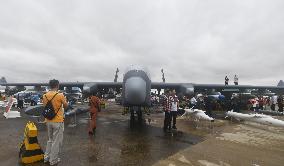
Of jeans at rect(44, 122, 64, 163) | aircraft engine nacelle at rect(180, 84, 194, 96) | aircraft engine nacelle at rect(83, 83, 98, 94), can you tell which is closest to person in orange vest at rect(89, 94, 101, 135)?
jeans at rect(44, 122, 64, 163)

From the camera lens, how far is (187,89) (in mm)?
21984

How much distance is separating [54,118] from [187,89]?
15.9 meters

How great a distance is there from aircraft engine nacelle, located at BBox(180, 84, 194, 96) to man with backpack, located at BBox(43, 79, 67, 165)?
15.4 meters

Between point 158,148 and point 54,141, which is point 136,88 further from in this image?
point 54,141

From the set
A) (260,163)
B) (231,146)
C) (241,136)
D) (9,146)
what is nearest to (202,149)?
(231,146)

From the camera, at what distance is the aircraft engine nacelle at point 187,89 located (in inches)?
853

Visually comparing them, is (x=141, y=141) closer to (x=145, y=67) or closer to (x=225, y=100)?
(x=145, y=67)

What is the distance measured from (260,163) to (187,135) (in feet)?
15.9

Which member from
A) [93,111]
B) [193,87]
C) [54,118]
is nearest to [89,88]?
[193,87]

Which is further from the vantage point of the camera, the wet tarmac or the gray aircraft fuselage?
the gray aircraft fuselage

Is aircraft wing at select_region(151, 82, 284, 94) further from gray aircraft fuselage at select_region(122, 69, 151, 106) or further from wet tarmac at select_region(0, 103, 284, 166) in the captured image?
wet tarmac at select_region(0, 103, 284, 166)

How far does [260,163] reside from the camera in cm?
787

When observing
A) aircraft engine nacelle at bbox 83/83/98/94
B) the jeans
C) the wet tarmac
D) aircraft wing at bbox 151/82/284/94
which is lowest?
the wet tarmac

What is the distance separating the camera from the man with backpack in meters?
7.31
